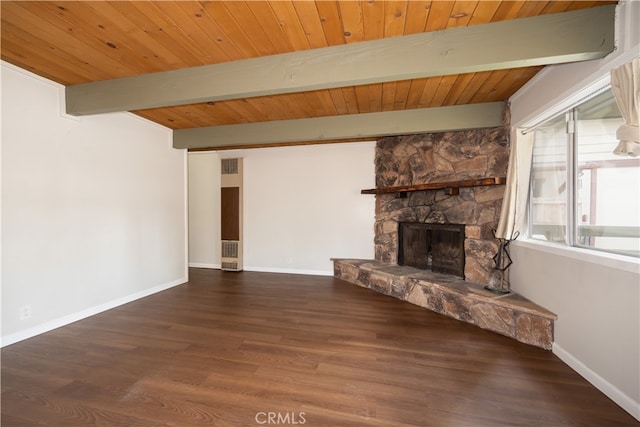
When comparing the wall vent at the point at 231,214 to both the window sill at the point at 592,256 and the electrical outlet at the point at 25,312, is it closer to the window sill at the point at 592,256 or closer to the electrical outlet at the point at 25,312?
the electrical outlet at the point at 25,312

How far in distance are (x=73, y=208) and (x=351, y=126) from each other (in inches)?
131

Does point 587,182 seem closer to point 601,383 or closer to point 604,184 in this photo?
point 604,184

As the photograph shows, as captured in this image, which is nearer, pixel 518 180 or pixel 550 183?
pixel 550 183

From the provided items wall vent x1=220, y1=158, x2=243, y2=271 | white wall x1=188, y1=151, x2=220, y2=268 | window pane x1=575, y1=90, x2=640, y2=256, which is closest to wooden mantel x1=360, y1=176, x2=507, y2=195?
window pane x1=575, y1=90, x2=640, y2=256

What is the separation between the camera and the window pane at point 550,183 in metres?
2.30

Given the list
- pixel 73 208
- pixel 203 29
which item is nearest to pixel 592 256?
pixel 203 29

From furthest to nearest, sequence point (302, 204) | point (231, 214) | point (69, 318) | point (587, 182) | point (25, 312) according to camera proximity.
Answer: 1. point (231, 214)
2. point (302, 204)
3. point (69, 318)
4. point (25, 312)
5. point (587, 182)

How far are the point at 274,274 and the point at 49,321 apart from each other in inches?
117

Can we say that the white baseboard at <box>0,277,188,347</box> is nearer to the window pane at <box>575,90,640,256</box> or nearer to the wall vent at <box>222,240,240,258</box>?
the wall vent at <box>222,240,240,258</box>

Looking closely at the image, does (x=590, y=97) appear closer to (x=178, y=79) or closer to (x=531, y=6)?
(x=531, y=6)

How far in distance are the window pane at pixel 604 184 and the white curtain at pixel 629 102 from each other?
0.32 m

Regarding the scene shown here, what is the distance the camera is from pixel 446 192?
3459 millimetres

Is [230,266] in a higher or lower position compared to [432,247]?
lower

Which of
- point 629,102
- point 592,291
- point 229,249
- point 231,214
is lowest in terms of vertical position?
point 229,249
